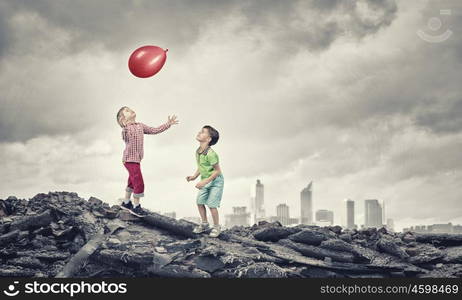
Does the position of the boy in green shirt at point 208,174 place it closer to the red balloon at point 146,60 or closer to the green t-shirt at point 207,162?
the green t-shirt at point 207,162

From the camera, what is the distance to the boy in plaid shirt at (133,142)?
1162 centimetres

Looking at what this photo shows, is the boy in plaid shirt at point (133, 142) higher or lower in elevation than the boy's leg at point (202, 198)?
higher

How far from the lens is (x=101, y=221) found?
12.4 meters

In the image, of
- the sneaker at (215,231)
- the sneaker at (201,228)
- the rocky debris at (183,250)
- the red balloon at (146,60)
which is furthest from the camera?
Result: the sneaker at (215,231)

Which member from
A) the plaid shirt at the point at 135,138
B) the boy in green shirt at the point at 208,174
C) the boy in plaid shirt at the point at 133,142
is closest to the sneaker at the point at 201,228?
the boy in green shirt at the point at 208,174

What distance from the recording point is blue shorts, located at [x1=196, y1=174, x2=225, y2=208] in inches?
449

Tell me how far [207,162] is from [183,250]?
83.2 inches

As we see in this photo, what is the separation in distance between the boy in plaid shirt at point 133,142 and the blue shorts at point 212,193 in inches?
59.0

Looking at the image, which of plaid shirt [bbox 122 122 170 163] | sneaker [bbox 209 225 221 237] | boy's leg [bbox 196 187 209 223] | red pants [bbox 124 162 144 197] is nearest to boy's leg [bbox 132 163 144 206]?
red pants [bbox 124 162 144 197]

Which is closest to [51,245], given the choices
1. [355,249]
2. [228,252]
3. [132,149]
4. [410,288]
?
[132,149]

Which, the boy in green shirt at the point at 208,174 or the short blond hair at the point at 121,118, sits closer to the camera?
the boy in green shirt at the point at 208,174

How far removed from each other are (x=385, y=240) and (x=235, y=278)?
4.83m

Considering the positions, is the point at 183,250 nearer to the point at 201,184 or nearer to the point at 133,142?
the point at 201,184

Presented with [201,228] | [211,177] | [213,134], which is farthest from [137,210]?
[213,134]
